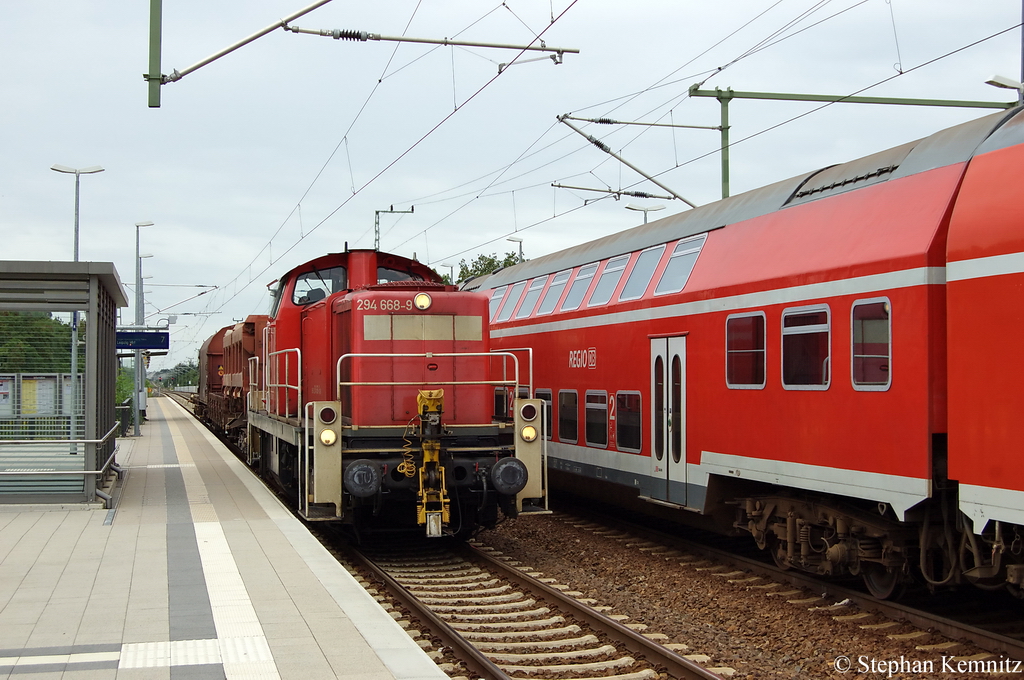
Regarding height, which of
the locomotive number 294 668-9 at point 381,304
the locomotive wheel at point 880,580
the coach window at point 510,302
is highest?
the coach window at point 510,302

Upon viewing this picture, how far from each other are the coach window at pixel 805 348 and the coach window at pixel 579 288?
16.3 ft

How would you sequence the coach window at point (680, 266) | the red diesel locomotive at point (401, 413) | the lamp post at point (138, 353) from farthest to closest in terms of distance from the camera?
the lamp post at point (138, 353) → the coach window at point (680, 266) → the red diesel locomotive at point (401, 413)

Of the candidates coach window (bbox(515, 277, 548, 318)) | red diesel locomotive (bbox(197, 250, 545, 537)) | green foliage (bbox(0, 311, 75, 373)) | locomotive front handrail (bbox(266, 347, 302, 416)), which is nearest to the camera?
red diesel locomotive (bbox(197, 250, 545, 537))

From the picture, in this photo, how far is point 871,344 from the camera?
24.3ft

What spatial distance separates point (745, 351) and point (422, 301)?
3.78m

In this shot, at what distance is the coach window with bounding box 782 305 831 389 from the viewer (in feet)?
26.1

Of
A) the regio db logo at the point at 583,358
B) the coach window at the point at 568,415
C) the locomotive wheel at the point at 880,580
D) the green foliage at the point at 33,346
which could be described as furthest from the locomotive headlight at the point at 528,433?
the green foliage at the point at 33,346

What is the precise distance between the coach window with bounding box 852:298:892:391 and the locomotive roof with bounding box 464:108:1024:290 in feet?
4.11

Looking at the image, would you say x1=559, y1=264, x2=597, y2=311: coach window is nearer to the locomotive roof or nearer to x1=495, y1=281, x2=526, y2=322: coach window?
the locomotive roof

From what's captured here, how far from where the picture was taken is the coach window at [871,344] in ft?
23.7

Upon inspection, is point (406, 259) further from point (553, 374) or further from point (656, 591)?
point (656, 591)

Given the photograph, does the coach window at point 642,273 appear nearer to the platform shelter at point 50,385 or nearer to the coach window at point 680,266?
the coach window at point 680,266

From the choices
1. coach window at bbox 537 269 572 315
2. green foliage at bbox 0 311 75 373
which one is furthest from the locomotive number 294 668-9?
green foliage at bbox 0 311 75 373

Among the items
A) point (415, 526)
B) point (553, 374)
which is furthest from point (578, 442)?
point (415, 526)
